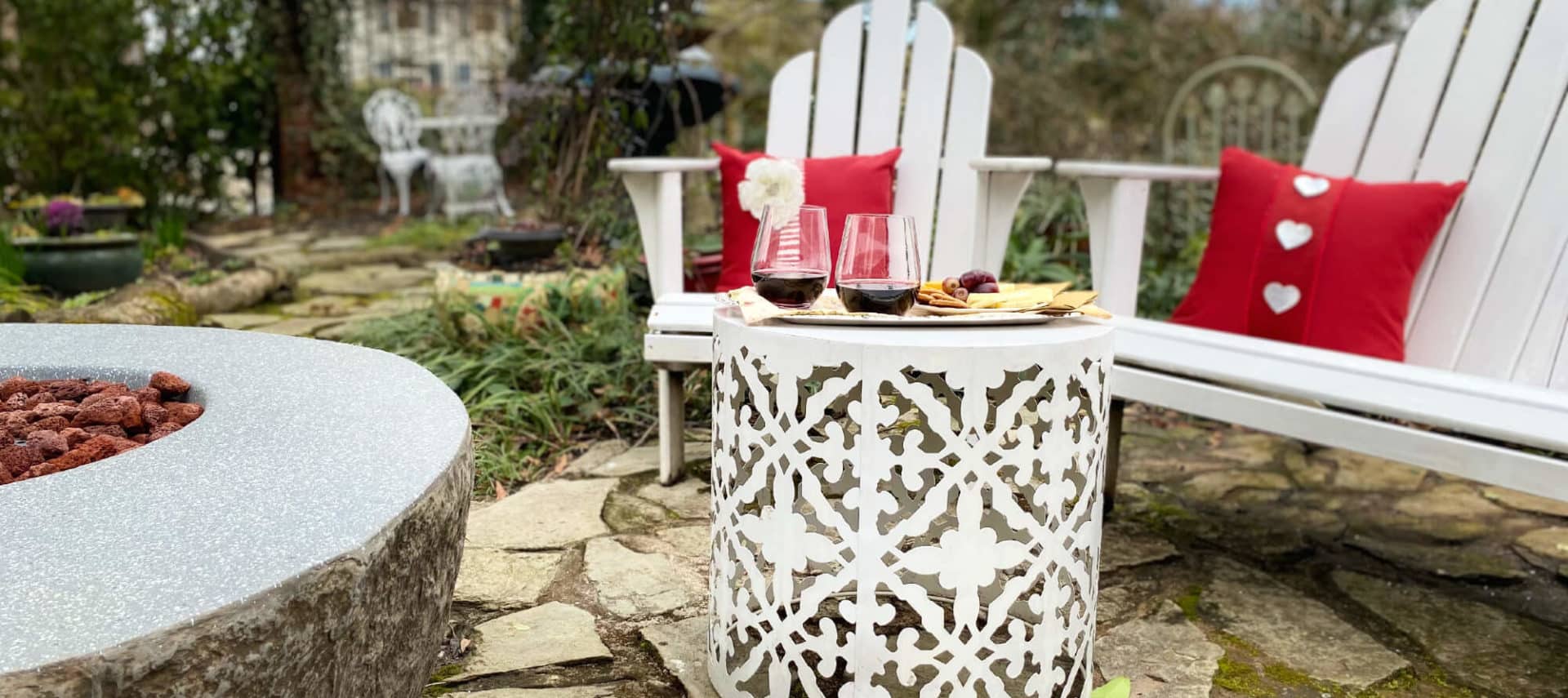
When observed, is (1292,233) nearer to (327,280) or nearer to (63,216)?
(327,280)

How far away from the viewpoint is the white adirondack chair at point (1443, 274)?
166 centimetres

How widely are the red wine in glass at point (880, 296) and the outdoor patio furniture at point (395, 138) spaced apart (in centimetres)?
575

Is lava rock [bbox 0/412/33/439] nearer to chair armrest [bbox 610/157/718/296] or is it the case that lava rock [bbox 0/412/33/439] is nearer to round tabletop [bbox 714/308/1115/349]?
round tabletop [bbox 714/308/1115/349]

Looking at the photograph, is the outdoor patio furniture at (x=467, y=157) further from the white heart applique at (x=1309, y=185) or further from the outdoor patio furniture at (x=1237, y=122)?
the white heart applique at (x=1309, y=185)

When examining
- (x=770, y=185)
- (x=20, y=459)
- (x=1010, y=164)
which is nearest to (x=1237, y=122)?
(x=1010, y=164)

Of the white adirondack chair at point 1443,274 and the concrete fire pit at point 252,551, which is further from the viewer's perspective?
the white adirondack chair at point 1443,274

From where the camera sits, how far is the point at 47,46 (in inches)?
200

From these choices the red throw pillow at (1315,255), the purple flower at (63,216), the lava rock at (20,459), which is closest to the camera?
the lava rock at (20,459)

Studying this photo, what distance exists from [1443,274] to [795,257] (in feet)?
5.17

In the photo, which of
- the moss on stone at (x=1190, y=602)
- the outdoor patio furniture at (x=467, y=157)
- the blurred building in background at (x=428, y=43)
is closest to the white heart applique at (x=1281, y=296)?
the moss on stone at (x=1190, y=602)

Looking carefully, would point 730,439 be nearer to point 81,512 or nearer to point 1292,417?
point 81,512

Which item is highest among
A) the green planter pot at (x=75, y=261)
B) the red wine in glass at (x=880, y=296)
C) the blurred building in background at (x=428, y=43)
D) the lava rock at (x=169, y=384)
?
the blurred building in background at (x=428, y=43)

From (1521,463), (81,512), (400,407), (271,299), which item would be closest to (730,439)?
(400,407)

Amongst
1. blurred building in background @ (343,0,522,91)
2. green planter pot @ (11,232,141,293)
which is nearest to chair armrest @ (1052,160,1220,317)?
green planter pot @ (11,232,141,293)
